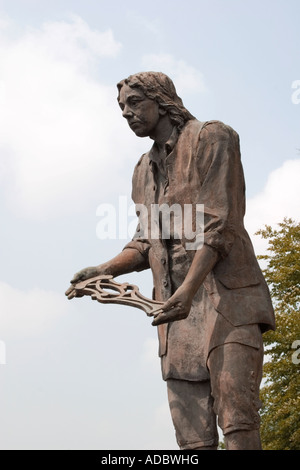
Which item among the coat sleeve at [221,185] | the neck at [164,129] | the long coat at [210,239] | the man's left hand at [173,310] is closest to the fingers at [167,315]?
the man's left hand at [173,310]

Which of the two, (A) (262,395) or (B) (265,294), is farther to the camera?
(A) (262,395)

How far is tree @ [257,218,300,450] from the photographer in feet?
74.3

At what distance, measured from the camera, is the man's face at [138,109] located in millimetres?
7723

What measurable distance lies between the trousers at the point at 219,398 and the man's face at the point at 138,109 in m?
1.96

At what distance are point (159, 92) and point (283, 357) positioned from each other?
16.9 m

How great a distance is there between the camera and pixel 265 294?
7.46 metres

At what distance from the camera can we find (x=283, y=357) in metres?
23.8

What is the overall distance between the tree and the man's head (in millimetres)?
15275

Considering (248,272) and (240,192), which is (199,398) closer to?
(248,272)

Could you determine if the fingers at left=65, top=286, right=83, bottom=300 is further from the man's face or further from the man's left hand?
the man's face

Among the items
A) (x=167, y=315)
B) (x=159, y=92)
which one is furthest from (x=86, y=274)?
(x=159, y=92)
